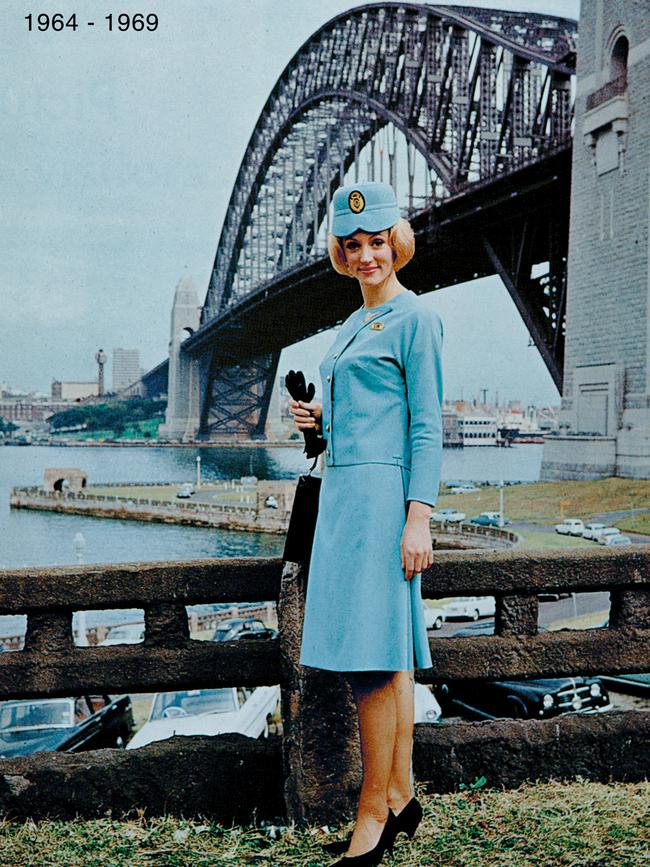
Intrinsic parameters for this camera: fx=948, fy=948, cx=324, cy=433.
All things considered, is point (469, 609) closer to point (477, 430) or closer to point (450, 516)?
point (450, 516)

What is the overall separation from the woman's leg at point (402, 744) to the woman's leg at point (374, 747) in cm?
2

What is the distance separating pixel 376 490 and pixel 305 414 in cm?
34

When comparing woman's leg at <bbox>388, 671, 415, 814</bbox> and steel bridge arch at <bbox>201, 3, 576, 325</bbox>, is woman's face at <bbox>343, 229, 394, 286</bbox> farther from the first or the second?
steel bridge arch at <bbox>201, 3, 576, 325</bbox>

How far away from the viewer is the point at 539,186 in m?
22.4

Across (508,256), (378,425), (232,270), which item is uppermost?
(232,270)

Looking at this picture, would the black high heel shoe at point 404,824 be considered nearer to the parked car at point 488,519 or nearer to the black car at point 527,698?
the black car at point 527,698

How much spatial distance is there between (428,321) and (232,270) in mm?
53785

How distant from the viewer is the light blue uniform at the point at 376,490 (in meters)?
2.22

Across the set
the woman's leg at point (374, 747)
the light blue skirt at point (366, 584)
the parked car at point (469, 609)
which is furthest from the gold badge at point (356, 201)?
the parked car at point (469, 609)

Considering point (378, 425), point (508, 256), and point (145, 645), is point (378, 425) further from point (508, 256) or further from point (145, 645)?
point (508, 256)

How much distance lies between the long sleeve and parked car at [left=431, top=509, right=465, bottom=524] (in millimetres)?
16152

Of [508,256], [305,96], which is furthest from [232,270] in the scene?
[508,256]

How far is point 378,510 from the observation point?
7.33ft

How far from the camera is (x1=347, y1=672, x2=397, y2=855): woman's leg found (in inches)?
90.0
